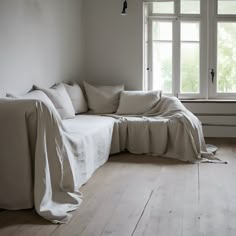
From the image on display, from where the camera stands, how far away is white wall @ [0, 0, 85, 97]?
13.5ft

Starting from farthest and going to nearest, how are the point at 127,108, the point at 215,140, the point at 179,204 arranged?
the point at 215,140 < the point at 127,108 < the point at 179,204

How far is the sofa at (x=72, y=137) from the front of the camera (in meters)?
3.15

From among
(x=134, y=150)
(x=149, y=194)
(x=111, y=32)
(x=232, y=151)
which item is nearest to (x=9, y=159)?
(x=149, y=194)

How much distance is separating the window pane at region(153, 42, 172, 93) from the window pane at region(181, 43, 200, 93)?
0.19 metres

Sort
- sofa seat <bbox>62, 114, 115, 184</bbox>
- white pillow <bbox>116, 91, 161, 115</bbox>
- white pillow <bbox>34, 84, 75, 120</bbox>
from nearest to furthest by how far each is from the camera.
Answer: sofa seat <bbox>62, 114, 115, 184</bbox> → white pillow <bbox>34, 84, 75, 120</bbox> → white pillow <bbox>116, 91, 161, 115</bbox>

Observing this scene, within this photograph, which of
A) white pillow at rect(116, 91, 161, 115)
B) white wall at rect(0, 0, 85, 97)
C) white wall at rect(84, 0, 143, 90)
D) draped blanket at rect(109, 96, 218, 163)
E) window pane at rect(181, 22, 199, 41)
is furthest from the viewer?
window pane at rect(181, 22, 199, 41)

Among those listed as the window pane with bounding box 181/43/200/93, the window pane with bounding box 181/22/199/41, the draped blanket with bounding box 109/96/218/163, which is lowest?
the draped blanket with bounding box 109/96/218/163

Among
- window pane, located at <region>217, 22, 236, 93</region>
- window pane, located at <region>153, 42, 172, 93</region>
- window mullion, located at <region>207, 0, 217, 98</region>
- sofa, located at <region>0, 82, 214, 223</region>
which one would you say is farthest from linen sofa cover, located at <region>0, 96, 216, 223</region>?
window pane, located at <region>217, 22, 236, 93</region>

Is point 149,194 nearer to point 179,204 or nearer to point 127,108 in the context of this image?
point 179,204

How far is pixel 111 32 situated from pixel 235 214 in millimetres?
3922

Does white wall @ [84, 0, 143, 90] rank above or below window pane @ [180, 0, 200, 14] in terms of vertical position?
below

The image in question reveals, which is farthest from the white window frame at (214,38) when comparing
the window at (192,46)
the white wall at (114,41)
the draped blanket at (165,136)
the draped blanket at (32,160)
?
the draped blanket at (32,160)

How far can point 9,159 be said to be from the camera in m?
3.16

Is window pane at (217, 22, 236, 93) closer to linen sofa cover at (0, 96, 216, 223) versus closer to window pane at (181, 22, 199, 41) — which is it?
window pane at (181, 22, 199, 41)
